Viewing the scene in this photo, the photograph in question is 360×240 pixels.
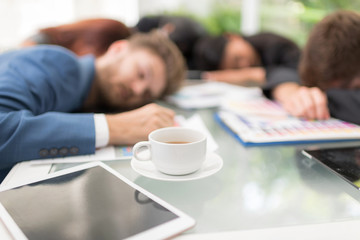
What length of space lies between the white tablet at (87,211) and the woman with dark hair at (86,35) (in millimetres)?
1573

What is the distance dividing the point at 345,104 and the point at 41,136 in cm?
78

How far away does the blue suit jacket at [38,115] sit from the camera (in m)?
0.62

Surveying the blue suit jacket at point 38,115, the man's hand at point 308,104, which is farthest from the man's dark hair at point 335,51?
the blue suit jacket at point 38,115

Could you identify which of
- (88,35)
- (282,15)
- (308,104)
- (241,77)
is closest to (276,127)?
(308,104)

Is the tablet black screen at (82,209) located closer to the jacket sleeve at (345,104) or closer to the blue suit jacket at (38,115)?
the blue suit jacket at (38,115)

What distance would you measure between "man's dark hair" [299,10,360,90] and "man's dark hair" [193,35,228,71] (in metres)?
1.07

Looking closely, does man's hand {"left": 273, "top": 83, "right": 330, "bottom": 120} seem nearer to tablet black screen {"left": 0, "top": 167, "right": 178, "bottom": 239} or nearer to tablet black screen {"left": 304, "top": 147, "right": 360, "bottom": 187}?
tablet black screen {"left": 304, "top": 147, "right": 360, "bottom": 187}

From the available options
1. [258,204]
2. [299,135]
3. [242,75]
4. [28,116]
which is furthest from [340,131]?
[242,75]

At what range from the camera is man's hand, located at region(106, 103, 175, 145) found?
0.71m

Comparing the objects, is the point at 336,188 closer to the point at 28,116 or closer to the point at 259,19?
the point at 28,116

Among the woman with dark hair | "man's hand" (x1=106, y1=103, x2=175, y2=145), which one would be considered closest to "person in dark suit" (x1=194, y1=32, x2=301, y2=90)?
the woman with dark hair

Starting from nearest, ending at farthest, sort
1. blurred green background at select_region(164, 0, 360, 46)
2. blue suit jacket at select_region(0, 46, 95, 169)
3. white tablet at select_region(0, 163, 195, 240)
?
white tablet at select_region(0, 163, 195, 240) → blue suit jacket at select_region(0, 46, 95, 169) → blurred green background at select_region(164, 0, 360, 46)

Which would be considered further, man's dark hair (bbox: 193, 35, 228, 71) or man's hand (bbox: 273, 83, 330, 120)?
man's dark hair (bbox: 193, 35, 228, 71)

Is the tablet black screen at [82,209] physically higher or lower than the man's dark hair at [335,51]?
lower
